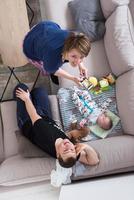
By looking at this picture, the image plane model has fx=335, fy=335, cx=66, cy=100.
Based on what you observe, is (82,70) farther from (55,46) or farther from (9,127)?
(9,127)

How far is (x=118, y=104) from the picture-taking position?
202 centimetres

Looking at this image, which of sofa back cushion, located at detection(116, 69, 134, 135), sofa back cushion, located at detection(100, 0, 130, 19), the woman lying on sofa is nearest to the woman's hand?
the woman lying on sofa

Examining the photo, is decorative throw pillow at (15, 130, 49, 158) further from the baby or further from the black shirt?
the baby

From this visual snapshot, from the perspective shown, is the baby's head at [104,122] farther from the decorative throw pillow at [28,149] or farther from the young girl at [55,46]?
the young girl at [55,46]

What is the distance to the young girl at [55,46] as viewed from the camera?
1.44m

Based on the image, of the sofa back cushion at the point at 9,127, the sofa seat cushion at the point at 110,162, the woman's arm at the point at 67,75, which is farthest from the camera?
the sofa back cushion at the point at 9,127

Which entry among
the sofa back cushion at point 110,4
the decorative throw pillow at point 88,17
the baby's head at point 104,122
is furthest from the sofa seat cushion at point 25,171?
the sofa back cushion at point 110,4

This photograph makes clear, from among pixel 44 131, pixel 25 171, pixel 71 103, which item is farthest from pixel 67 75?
pixel 25 171

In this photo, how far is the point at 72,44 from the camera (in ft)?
4.69

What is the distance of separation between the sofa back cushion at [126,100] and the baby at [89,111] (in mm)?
93

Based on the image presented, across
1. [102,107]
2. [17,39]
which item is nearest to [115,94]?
[102,107]

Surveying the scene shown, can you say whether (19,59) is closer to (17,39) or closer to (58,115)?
(17,39)

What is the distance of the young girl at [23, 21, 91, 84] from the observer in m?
1.44

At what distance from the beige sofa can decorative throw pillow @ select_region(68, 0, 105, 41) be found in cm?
4
